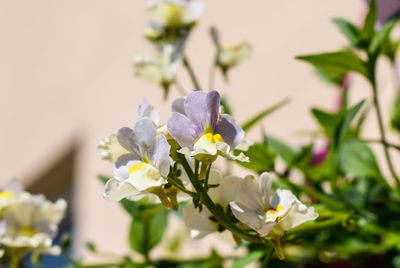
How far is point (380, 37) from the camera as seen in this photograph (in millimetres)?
318

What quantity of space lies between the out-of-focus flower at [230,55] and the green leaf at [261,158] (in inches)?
5.3

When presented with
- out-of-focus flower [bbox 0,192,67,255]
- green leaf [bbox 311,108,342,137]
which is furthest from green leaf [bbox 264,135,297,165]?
out-of-focus flower [bbox 0,192,67,255]

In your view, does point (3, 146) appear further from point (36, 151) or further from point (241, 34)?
point (241, 34)

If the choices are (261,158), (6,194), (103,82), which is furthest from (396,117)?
(103,82)

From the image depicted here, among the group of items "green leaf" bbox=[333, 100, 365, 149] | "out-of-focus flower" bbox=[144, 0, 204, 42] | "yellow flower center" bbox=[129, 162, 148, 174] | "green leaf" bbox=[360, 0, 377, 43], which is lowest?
"green leaf" bbox=[333, 100, 365, 149]

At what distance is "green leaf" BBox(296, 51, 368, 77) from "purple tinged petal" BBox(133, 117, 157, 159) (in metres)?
0.12

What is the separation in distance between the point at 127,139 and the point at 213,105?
0.12 ft

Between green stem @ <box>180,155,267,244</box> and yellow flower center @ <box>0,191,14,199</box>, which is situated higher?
yellow flower center @ <box>0,191,14,199</box>

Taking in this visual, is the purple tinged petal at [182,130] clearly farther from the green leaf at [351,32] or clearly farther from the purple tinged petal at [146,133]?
the green leaf at [351,32]

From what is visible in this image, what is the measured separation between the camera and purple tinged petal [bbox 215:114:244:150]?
0.67 feet

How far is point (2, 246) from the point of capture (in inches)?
12.1

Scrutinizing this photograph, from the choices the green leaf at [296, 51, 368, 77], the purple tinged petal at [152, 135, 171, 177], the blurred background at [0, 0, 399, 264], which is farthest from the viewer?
the blurred background at [0, 0, 399, 264]

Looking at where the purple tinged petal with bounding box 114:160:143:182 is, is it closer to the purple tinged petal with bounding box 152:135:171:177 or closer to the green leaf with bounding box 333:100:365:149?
the purple tinged petal with bounding box 152:135:171:177

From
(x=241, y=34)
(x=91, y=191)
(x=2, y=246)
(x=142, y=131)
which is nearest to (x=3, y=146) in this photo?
(x=91, y=191)
